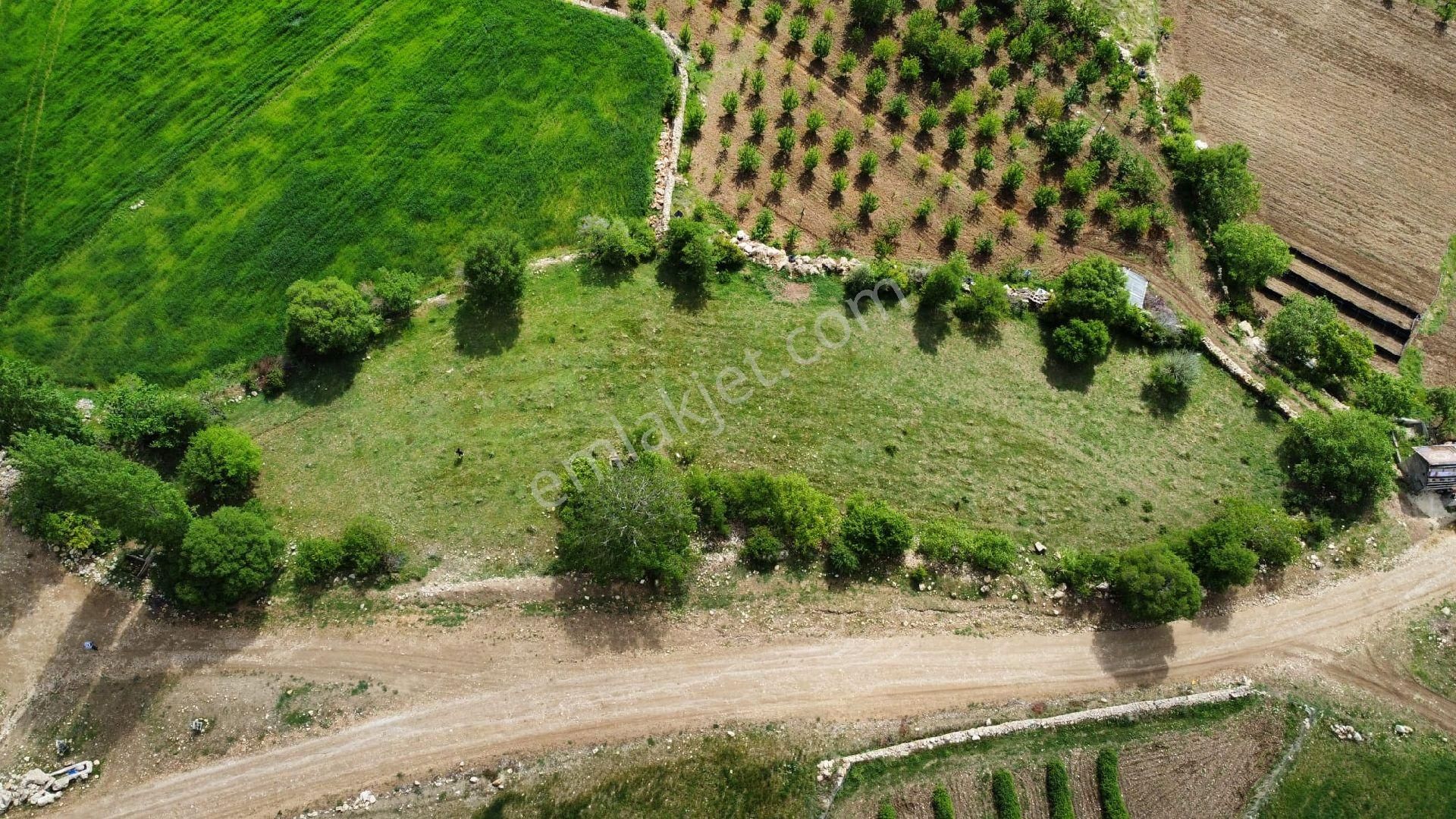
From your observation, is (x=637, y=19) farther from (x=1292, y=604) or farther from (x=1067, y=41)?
(x=1292, y=604)

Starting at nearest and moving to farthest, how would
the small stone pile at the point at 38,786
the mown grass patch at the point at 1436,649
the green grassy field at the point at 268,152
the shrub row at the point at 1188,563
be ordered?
1. the small stone pile at the point at 38,786
2. the shrub row at the point at 1188,563
3. the mown grass patch at the point at 1436,649
4. the green grassy field at the point at 268,152

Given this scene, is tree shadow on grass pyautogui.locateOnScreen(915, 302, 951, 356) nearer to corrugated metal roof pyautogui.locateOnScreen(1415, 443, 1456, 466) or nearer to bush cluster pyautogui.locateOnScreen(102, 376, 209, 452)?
corrugated metal roof pyautogui.locateOnScreen(1415, 443, 1456, 466)

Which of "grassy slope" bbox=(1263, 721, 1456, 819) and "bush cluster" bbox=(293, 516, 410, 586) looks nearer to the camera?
"grassy slope" bbox=(1263, 721, 1456, 819)

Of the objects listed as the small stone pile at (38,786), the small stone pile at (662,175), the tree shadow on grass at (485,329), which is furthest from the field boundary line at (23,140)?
the small stone pile at (662,175)

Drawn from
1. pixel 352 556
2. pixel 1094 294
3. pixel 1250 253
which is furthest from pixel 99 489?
pixel 1250 253

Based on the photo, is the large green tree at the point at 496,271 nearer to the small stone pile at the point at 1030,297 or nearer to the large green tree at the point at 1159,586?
the small stone pile at the point at 1030,297

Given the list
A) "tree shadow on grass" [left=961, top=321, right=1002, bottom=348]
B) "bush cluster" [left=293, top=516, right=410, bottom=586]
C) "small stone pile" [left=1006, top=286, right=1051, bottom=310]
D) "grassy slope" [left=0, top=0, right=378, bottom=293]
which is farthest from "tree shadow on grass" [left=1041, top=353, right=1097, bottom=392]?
"grassy slope" [left=0, top=0, right=378, bottom=293]
